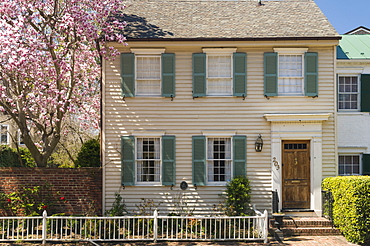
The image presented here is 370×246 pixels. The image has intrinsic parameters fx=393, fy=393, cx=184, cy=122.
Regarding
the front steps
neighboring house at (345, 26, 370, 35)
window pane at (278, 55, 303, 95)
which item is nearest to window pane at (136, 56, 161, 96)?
window pane at (278, 55, 303, 95)

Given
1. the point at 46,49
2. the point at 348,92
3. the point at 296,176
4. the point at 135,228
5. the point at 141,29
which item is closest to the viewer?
the point at 135,228

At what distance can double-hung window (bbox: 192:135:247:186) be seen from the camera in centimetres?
1299

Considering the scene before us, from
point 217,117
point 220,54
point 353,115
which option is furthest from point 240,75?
point 353,115

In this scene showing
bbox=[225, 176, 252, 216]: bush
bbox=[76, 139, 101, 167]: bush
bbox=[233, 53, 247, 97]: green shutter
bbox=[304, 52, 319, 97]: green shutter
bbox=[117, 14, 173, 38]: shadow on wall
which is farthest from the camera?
bbox=[76, 139, 101, 167]: bush

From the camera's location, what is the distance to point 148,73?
13.3 metres

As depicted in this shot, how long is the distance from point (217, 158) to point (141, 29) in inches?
204

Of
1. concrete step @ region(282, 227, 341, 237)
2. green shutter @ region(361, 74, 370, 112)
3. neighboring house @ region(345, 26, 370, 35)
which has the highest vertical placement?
neighboring house @ region(345, 26, 370, 35)

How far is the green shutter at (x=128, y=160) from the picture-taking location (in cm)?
1305

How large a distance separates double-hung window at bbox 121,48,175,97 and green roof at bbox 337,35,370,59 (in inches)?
253

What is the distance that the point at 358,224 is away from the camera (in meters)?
10.9

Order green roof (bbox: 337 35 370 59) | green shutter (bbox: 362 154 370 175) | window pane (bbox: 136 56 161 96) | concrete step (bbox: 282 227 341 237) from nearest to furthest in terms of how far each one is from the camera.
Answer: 1. concrete step (bbox: 282 227 341 237)
2. window pane (bbox: 136 56 161 96)
3. green shutter (bbox: 362 154 370 175)
4. green roof (bbox: 337 35 370 59)

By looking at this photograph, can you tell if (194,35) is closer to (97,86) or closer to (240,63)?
(240,63)

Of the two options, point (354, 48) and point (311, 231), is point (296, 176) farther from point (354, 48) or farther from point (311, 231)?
point (354, 48)

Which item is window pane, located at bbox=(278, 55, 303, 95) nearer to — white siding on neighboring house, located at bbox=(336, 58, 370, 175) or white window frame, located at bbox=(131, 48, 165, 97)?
white siding on neighboring house, located at bbox=(336, 58, 370, 175)
